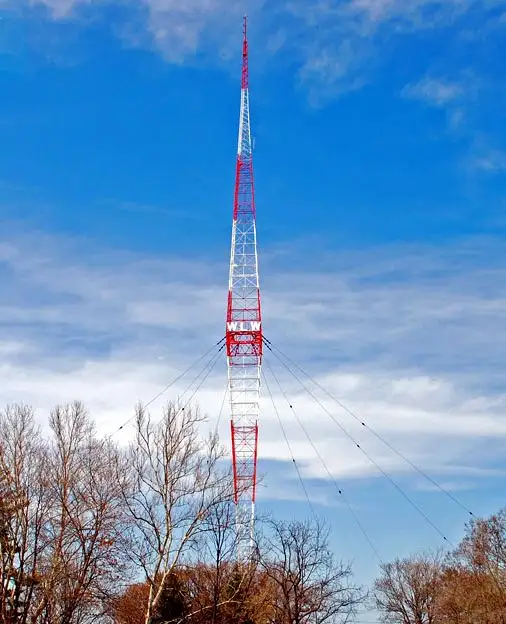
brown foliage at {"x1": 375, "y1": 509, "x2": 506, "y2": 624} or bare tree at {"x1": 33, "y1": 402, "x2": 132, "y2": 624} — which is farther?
brown foliage at {"x1": 375, "y1": 509, "x2": 506, "y2": 624}

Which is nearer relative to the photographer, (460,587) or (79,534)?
(79,534)

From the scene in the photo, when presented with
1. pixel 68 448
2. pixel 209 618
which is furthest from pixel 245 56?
pixel 209 618

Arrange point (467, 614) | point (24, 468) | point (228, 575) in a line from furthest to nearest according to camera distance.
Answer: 1. point (467, 614)
2. point (228, 575)
3. point (24, 468)

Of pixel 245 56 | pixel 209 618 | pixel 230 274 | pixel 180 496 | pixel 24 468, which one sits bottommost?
pixel 209 618

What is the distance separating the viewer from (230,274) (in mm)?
68688

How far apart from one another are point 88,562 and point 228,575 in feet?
38.4

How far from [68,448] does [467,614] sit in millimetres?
48508

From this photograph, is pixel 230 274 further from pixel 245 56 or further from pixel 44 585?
pixel 44 585

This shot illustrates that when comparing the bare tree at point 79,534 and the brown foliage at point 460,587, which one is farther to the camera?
the brown foliage at point 460,587

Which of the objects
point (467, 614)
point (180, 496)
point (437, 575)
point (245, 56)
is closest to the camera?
point (180, 496)

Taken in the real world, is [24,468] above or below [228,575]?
above

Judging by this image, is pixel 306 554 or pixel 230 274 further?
pixel 230 274

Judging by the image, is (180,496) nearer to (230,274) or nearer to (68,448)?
(68,448)

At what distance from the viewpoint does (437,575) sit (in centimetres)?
9381
